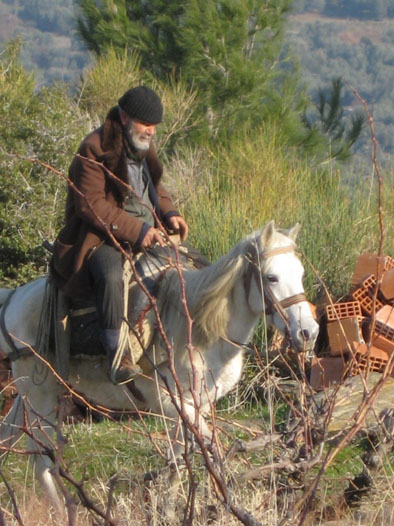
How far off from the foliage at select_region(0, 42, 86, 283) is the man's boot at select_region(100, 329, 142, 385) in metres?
3.92

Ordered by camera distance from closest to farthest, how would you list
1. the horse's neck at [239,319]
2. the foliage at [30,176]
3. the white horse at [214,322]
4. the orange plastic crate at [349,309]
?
the white horse at [214,322] < the horse's neck at [239,319] < the orange plastic crate at [349,309] < the foliage at [30,176]

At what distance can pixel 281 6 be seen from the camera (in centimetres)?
1698

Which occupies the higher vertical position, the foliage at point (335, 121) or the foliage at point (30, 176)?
the foliage at point (30, 176)

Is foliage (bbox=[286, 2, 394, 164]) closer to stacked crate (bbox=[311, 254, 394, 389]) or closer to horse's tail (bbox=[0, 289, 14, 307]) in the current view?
stacked crate (bbox=[311, 254, 394, 389])

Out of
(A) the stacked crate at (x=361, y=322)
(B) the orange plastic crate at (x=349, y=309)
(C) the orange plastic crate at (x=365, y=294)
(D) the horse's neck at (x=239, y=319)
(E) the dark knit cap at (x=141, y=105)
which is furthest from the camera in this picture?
(C) the orange plastic crate at (x=365, y=294)

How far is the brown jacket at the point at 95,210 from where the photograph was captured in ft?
19.0

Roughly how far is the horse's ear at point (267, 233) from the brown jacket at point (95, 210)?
73 cm

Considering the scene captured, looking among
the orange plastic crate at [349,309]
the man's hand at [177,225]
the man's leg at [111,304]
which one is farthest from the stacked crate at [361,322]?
the man's leg at [111,304]

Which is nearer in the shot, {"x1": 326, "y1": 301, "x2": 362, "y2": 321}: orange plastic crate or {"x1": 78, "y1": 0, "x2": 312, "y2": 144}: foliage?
{"x1": 326, "y1": 301, "x2": 362, "y2": 321}: orange plastic crate

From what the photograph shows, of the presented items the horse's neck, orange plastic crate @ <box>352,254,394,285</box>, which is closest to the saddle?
the horse's neck

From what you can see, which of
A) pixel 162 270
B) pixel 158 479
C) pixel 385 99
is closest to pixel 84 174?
pixel 162 270

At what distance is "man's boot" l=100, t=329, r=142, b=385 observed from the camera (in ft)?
18.7

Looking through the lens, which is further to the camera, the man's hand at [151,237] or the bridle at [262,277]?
the man's hand at [151,237]

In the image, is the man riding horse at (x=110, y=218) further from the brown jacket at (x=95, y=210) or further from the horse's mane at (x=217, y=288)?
the horse's mane at (x=217, y=288)
